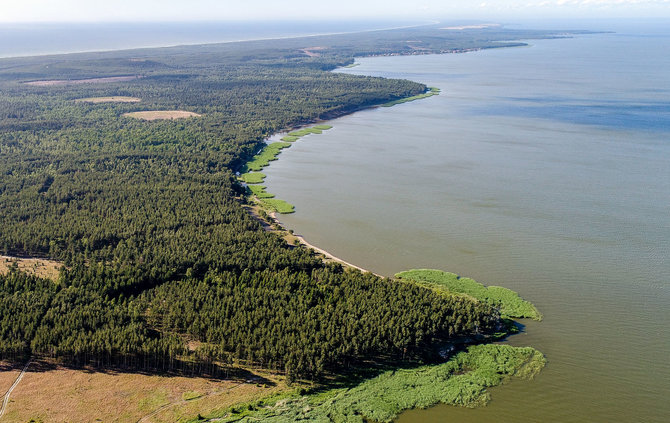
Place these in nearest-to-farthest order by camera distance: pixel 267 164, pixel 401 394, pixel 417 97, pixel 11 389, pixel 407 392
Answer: pixel 11 389 → pixel 401 394 → pixel 407 392 → pixel 267 164 → pixel 417 97

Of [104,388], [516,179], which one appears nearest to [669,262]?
[516,179]

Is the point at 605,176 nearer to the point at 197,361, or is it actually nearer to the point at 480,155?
the point at 480,155

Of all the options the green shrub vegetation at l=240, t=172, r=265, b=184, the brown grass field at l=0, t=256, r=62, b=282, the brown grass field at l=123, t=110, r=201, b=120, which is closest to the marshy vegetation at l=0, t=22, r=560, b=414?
the brown grass field at l=0, t=256, r=62, b=282

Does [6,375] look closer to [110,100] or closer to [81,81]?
[110,100]

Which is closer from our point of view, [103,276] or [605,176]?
[103,276]

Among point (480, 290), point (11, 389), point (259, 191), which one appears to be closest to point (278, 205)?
point (259, 191)

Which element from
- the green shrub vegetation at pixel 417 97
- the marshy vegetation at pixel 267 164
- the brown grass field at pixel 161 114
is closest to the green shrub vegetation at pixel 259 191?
the marshy vegetation at pixel 267 164

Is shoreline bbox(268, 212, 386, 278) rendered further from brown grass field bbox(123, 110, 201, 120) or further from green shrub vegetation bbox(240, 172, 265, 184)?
brown grass field bbox(123, 110, 201, 120)
